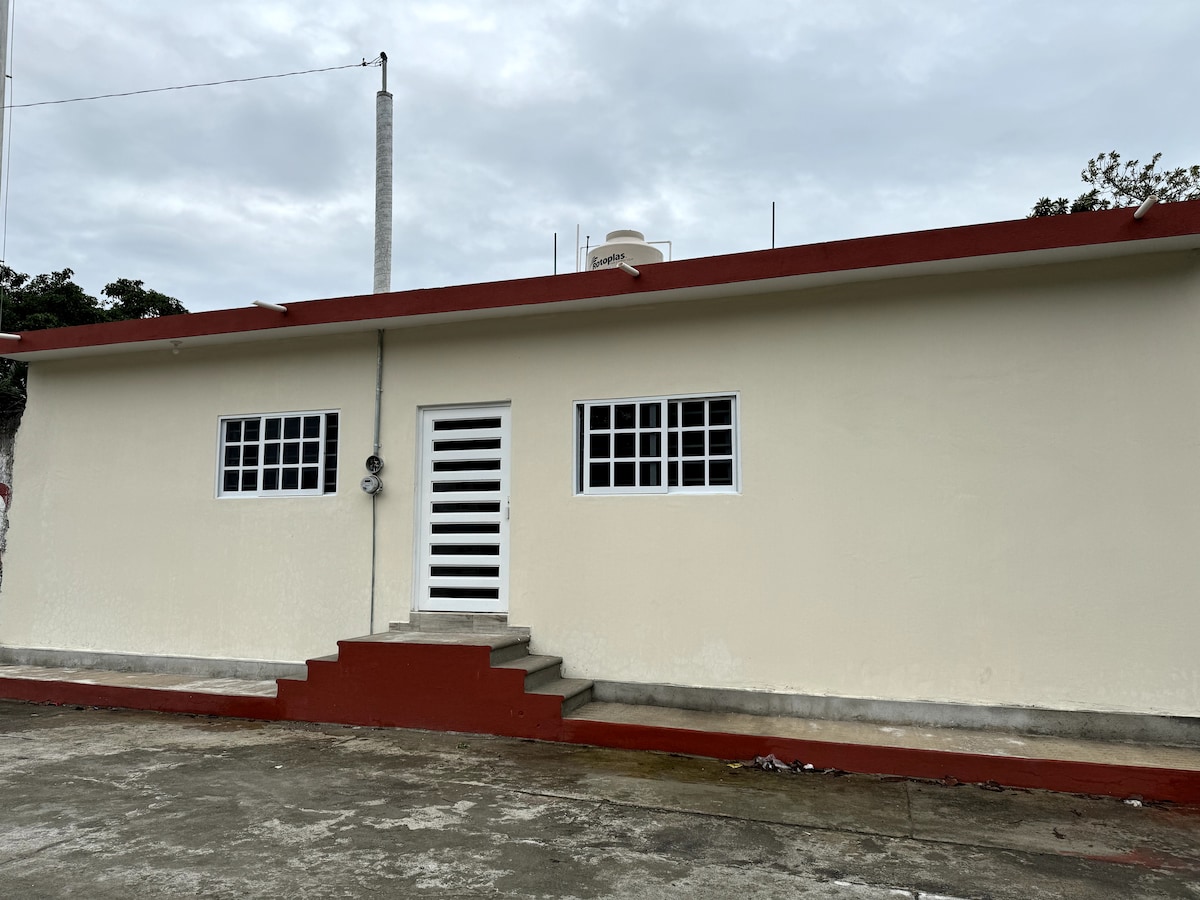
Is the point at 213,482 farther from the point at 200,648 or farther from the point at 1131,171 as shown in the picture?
the point at 1131,171

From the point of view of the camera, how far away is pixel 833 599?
19.7 feet

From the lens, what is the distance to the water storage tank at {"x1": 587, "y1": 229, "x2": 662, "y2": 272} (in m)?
7.96

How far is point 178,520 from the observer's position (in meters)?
8.12

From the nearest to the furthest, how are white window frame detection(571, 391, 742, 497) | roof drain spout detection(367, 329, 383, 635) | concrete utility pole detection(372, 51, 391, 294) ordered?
white window frame detection(571, 391, 742, 497) < roof drain spout detection(367, 329, 383, 635) < concrete utility pole detection(372, 51, 391, 294)

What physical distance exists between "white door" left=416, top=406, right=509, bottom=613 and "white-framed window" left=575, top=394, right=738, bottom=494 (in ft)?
2.49

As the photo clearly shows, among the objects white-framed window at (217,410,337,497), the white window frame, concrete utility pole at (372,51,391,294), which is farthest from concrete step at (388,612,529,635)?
concrete utility pole at (372,51,391,294)

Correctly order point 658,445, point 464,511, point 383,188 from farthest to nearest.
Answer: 1. point 383,188
2. point 464,511
3. point 658,445

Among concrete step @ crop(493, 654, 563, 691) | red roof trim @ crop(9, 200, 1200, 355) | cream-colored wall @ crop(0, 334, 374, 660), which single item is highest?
red roof trim @ crop(9, 200, 1200, 355)

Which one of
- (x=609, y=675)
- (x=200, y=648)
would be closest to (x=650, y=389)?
(x=609, y=675)

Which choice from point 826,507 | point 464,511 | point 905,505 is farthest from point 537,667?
point 905,505

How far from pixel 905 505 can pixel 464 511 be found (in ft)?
11.3

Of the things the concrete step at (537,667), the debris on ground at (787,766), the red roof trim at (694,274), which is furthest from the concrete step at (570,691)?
the red roof trim at (694,274)

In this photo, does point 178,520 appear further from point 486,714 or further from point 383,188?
point 383,188

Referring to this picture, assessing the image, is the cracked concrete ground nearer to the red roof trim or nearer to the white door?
the white door
